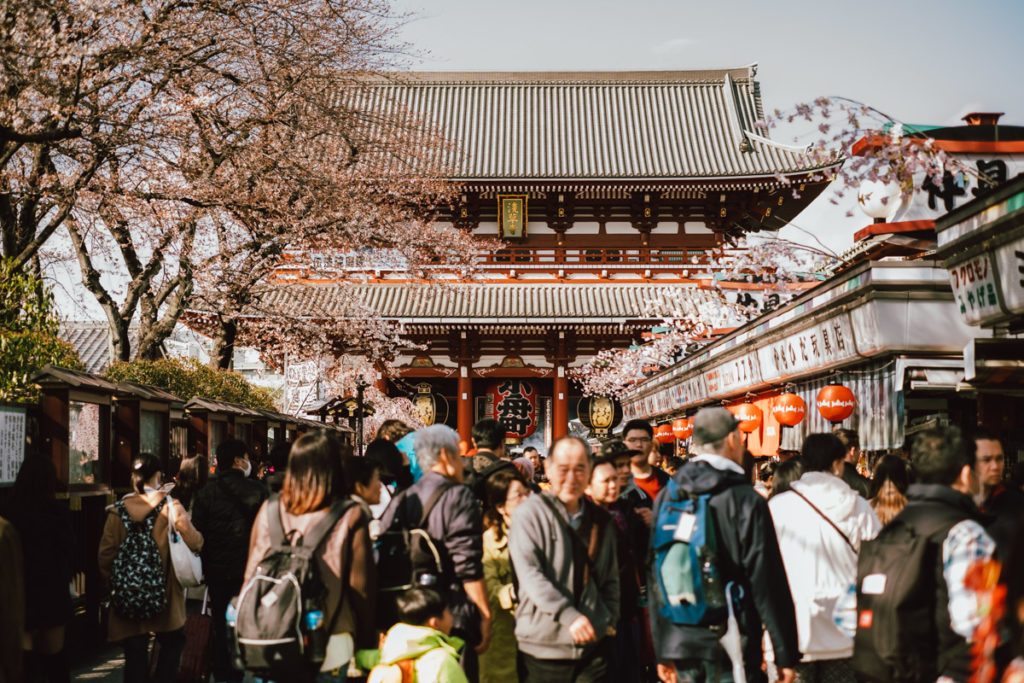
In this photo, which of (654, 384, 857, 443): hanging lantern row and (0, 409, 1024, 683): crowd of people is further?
(654, 384, 857, 443): hanging lantern row

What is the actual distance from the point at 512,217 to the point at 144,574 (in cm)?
2117

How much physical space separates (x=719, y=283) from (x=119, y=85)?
9210 millimetres

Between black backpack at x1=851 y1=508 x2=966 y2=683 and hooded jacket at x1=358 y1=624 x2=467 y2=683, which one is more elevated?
black backpack at x1=851 y1=508 x2=966 y2=683

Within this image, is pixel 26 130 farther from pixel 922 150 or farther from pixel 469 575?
pixel 922 150

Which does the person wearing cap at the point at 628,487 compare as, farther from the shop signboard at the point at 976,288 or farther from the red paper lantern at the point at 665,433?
the red paper lantern at the point at 665,433

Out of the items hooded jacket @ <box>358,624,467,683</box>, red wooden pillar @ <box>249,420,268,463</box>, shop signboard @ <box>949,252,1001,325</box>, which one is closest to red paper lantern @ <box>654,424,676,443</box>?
red wooden pillar @ <box>249,420,268,463</box>

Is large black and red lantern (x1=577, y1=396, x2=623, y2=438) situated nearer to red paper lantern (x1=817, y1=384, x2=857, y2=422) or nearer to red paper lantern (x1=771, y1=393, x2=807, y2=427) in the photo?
red paper lantern (x1=771, y1=393, x2=807, y2=427)

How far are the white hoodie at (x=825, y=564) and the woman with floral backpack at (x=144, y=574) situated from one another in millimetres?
3867

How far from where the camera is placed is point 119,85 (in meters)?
11.1

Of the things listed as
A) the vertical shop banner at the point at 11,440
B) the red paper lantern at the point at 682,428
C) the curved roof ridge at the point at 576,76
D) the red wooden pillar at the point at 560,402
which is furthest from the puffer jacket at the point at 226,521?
the curved roof ridge at the point at 576,76

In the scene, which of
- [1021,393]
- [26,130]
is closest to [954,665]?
[1021,393]

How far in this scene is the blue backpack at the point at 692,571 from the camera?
4.59 m

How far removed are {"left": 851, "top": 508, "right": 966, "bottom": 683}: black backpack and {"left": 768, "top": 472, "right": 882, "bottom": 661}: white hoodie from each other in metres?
0.86

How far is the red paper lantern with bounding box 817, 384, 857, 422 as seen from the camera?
9375mm
